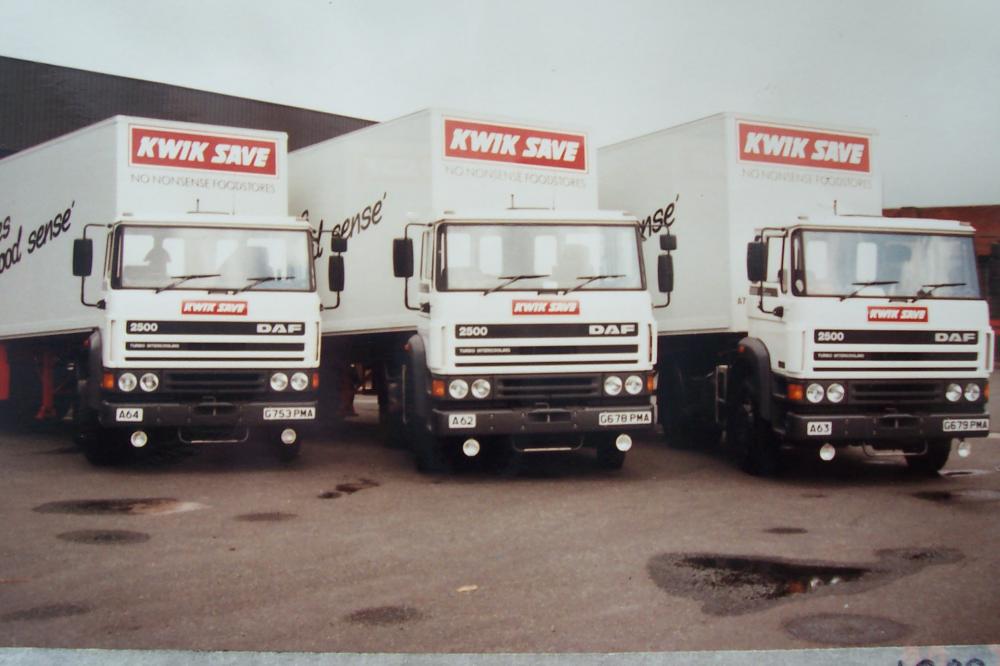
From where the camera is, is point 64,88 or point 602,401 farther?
point 64,88

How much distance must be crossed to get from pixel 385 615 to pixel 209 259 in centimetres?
637

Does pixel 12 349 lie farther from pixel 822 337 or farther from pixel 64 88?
pixel 64 88

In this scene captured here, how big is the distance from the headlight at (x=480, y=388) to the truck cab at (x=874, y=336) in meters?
2.76

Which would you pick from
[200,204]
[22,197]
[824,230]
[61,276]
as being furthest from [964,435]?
[22,197]

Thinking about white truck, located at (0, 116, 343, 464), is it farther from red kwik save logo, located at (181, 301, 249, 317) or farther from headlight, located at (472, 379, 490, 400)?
headlight, located at (472, 379, 490, 400)

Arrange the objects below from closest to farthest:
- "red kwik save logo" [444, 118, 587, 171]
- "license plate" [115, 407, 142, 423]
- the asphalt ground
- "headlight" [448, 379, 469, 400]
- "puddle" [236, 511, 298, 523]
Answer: the asphalt ground, "puddle" [236, 511, 298, 523], "headlight" [448, 379, 469, 400], "license plate" [115, 407, 142, 423], "red kwik save logo" [444, 118, 587, 171]

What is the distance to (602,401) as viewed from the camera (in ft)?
35.4

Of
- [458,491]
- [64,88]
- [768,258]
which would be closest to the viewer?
[458,491]

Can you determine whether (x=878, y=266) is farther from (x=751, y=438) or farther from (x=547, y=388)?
(x=547, y=388)

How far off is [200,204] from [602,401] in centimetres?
529

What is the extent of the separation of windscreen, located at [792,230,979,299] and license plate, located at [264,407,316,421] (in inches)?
197

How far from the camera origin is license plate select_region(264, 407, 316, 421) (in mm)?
11289

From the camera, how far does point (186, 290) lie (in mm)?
11242

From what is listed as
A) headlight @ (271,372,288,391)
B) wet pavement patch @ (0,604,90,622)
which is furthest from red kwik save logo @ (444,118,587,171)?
wet pavement patch @ (0,604,90,622)
